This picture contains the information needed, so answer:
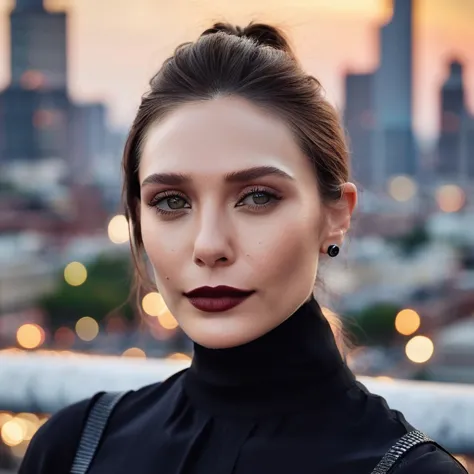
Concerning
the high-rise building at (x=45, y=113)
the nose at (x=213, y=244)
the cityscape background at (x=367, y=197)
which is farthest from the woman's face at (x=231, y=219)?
the high-rise building at (x=45, y=113)

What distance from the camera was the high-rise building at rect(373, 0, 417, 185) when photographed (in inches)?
2169

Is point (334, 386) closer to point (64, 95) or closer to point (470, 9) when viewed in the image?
point (470, 9)

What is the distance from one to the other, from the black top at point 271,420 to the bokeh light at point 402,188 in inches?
2023

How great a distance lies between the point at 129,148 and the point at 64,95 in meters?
59.8

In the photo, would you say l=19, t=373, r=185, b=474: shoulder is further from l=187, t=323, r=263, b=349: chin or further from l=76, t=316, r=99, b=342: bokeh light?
l=76, t=316, r=99, b=342: bokeh light

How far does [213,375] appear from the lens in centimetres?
102

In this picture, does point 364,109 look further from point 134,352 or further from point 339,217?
point 339,217

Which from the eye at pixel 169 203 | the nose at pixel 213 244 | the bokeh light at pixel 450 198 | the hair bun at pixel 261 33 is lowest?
the bokeh light at pixel 450 198

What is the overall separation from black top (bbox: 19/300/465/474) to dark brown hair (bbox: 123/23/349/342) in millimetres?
156

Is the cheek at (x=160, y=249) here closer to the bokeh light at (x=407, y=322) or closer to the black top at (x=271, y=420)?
the black top at (x=271, y=420)

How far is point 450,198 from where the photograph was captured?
53000mm

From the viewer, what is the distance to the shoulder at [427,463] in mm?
905

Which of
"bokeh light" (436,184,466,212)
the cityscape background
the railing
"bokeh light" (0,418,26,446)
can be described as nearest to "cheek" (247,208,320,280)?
the railing

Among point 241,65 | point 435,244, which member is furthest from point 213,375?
point 435,244
